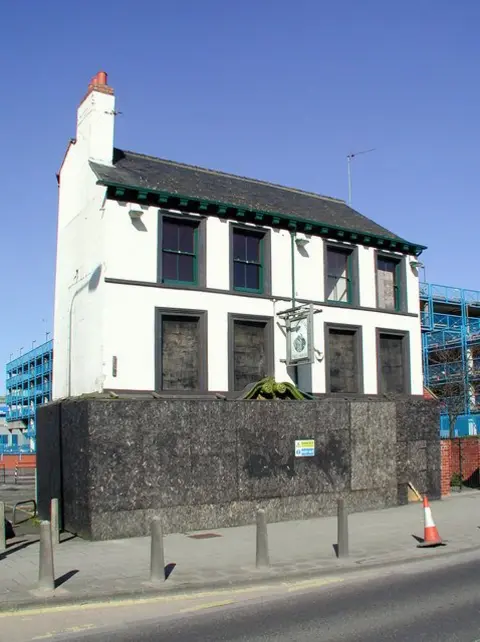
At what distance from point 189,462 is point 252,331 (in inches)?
175

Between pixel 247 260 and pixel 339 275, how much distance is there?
3.34 meters

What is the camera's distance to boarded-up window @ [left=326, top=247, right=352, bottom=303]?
20.3m

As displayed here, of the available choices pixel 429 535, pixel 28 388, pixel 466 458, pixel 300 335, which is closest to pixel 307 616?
pixel 429 535

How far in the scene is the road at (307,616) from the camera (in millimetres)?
7195

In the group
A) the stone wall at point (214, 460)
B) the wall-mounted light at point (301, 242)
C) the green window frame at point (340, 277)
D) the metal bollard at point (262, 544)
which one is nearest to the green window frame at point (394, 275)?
the green window frame at point (340, 277)

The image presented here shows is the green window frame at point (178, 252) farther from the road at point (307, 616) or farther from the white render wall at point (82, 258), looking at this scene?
the road at point (307, 616)

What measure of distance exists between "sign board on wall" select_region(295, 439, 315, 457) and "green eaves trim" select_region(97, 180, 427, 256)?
608cm

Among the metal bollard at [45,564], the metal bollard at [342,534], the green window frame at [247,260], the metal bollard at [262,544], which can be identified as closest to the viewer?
the metal bollard at [45,564]

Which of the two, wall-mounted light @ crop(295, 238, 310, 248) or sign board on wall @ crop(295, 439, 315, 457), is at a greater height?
wall-mounted light @ crop(295, 238, 310, 248)

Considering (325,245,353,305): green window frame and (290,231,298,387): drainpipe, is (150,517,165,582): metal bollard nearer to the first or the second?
(290,231,298,387): drainpipe

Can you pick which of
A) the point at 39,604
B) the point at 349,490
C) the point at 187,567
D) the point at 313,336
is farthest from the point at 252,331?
the point at 39,604

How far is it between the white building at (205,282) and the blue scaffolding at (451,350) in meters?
28.3

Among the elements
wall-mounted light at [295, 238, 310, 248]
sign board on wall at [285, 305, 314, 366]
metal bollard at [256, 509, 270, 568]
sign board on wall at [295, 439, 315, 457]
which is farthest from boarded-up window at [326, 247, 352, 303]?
metal bollard at [256, 509, 270, 568]

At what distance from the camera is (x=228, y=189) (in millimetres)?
20188
